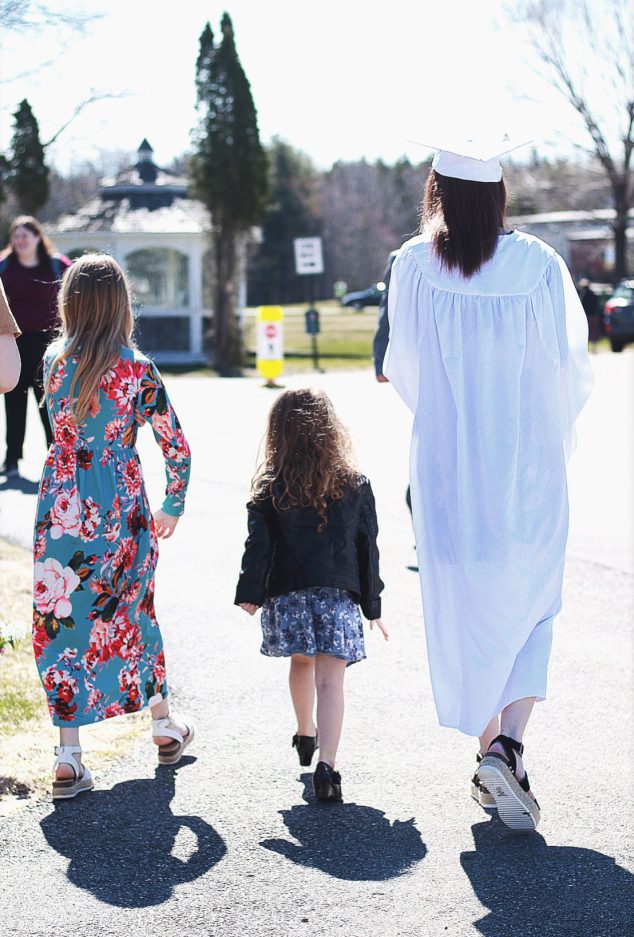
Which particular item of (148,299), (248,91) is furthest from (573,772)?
(148,299)

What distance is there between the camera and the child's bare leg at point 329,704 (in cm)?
403

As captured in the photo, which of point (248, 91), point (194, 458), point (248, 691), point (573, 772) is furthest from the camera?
point (248, 91)

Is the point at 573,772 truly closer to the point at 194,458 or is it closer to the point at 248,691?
the point at 248,691

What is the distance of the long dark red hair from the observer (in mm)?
3719

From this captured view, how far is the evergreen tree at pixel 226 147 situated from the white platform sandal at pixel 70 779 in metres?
20.9

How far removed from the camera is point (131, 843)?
12.1 feet

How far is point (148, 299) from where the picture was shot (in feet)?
90.6

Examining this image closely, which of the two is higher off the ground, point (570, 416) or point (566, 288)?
point (566, 288)

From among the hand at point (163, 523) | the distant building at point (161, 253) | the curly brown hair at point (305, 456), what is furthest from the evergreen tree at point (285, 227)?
the curly brown hair at point (305, 456)

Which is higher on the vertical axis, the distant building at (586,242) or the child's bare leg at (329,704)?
the distant building at (586,242)

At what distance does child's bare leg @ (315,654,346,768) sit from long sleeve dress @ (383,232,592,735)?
0.39 metres

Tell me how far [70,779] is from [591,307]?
94.9ft

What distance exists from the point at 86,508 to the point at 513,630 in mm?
1430

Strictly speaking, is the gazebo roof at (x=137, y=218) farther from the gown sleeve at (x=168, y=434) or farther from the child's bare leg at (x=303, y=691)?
the child's bare leg at (x=303, y=691)
